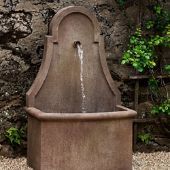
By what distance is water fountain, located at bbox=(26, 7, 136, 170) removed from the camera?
401cm

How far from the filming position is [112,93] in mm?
4723

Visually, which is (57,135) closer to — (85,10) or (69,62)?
(69,62)

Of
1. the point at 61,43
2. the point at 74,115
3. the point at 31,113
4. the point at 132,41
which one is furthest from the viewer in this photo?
the point at 132,41

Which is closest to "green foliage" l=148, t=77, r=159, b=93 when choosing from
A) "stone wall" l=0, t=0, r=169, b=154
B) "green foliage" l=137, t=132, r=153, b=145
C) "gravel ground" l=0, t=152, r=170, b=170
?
"green foliage" l=137, t=132, r=153, b=145

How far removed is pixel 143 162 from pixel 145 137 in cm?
45

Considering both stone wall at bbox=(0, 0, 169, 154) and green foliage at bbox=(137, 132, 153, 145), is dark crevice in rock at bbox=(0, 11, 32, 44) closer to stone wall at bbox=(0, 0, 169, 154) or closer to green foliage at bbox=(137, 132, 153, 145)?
stone wall at bbox=(0, 0, 169, 154)

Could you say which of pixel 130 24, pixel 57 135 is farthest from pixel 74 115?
pixel 130 24

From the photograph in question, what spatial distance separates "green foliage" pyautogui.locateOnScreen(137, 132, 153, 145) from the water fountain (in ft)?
1.96

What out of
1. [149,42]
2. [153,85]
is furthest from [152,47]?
[153,85]

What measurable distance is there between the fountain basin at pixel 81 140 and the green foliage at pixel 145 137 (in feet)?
3.09

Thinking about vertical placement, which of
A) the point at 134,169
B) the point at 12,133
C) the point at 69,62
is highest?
the point at 69,62

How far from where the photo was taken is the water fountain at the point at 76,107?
4.01 m

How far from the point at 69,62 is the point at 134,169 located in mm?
1154

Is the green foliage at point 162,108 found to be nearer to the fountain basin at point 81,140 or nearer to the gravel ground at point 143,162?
the gravel ground at point 143,162
